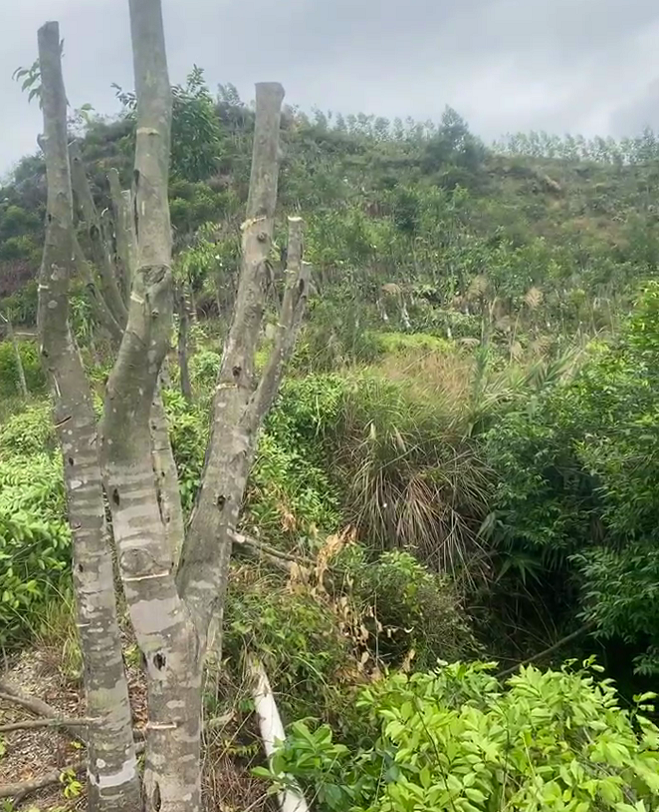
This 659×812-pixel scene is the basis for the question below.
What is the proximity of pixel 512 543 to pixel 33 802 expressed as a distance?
3.40 meters

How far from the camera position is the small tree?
61.2 inches

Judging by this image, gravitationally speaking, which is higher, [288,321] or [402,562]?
[288,321]

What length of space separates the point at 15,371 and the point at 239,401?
10.1 meters

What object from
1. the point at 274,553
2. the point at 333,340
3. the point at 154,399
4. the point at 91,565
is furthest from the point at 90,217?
the point at 333,340

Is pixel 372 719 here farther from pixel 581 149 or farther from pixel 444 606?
pixel 581 149

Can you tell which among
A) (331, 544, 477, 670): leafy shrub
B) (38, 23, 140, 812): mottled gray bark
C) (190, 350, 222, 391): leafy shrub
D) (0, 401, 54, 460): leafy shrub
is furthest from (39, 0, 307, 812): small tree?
(190, 350, 222, 391): leafy shrub

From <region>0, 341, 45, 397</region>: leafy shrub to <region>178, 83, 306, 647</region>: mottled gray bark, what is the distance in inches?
358

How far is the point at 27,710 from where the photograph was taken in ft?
8.54

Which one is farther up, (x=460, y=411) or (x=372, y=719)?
(x=460, y=411)

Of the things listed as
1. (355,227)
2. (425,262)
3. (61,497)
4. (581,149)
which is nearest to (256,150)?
(61,497)

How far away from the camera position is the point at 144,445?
5.19ft

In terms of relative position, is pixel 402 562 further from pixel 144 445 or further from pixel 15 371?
pixel 15 371

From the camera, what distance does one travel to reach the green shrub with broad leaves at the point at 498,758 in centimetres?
150

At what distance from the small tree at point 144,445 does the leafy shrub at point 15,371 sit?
914cm
